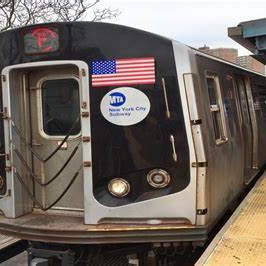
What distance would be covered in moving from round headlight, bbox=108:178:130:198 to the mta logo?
0.73 m

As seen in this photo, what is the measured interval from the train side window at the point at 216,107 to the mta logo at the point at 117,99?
1100mm

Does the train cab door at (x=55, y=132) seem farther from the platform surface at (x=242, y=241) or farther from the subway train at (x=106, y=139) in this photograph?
the platform surface at (x=242, y=241)

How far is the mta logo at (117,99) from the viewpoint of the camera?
4.98 metres

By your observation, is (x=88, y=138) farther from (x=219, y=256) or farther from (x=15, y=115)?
(x=219, y=256)

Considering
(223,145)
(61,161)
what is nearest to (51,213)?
(61,161)

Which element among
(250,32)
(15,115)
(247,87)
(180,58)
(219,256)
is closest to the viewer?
(219,256)

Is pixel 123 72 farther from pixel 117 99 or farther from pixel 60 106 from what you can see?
pixel 60 106

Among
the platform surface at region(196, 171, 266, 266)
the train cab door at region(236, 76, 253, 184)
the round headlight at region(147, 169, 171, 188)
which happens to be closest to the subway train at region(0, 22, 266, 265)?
the round headlight at region(147, 169, 171, 188)

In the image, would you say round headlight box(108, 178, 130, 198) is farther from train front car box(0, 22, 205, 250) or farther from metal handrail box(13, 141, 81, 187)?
metal handrail box(13, 141, 81, 187)

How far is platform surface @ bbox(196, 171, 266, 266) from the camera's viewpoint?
4098 millimetres

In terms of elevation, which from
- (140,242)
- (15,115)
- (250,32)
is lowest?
(140,242)

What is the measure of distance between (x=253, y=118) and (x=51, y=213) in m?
4.62

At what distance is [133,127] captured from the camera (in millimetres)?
4980

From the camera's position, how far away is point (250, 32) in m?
8.01
